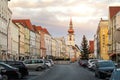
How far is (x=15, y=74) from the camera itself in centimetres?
3425

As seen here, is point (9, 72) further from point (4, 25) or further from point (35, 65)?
point (4, 25)

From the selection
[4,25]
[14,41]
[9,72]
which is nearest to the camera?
[9,72]

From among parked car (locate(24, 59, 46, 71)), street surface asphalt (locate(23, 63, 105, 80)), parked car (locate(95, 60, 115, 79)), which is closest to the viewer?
parked car (locate(95, 60, 115, 79))

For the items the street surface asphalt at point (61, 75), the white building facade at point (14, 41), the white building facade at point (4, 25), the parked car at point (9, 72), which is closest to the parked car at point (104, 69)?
the street surface asphalt at point (61, 75)

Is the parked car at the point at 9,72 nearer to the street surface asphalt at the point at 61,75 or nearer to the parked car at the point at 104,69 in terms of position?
the street surface asphalt at the point at 61,75

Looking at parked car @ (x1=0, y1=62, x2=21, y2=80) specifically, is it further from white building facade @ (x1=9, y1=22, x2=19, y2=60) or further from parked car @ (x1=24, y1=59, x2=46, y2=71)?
white building facade @ (x1=9, y1=22, x2=19, y2=60)

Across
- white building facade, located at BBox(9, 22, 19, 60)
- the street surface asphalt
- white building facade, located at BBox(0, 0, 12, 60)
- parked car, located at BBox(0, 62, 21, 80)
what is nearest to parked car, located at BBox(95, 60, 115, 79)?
the street surface asphalt

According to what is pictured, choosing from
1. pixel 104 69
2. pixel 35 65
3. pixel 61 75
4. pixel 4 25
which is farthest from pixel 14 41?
pixel 104 69

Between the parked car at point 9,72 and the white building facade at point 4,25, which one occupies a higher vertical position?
the white building facade at point 4,25

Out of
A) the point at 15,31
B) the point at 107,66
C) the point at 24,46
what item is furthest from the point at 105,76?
the point at 24,46

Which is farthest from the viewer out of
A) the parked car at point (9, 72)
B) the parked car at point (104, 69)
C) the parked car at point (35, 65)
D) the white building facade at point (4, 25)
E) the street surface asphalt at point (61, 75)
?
the white building facade at point (4, 25)

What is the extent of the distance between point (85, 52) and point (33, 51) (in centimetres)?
2199

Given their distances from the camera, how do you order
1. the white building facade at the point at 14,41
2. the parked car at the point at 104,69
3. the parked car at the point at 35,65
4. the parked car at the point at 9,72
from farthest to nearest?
1. the white building facade at the point at 14,41
2. the parked car at the point at 35,65
3. the parked car at the point at 104,69
4. the parked car at the point at 9,72

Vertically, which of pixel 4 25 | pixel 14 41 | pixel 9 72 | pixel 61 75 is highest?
pixel 4 25
